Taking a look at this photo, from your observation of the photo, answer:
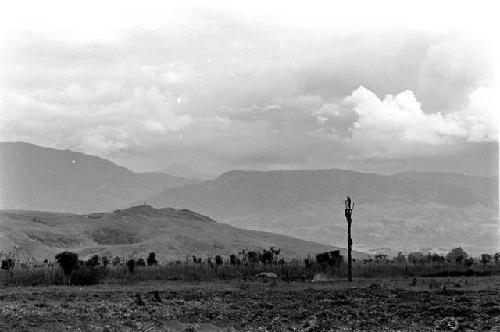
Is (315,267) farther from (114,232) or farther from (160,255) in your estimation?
(114,232)

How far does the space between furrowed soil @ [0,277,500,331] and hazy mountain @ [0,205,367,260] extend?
62334 millimetres

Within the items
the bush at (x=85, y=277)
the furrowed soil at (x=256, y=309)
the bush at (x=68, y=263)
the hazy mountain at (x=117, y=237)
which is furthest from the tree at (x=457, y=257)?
the bush at (x=68, y=263)

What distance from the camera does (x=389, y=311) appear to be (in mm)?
29938

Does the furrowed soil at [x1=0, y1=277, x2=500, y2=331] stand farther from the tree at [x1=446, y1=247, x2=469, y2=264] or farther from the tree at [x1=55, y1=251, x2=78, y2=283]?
the tree at [x1=446, y1=247, x2=469, y2=264]

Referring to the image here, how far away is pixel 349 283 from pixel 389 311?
55.3 feet

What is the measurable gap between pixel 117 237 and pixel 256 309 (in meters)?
99.6

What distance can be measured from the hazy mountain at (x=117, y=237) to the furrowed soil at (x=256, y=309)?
62334mm

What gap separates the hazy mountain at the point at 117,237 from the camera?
339ft

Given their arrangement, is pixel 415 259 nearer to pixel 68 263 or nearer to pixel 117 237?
pixel 68 263

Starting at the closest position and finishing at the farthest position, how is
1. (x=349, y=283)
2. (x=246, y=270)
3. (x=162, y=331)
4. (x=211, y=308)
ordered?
1. (x=162, y=331)
2. (x=211, y=308)
3. (x=349, y=283)
4. (x=246, y=270)

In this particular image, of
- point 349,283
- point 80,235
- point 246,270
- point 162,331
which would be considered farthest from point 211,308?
point 80,235

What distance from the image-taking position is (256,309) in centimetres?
3198

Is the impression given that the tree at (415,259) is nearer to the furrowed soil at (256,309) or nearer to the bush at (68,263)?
the furrowed soil at (256,309)

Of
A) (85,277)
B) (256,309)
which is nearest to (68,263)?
(85,277)
